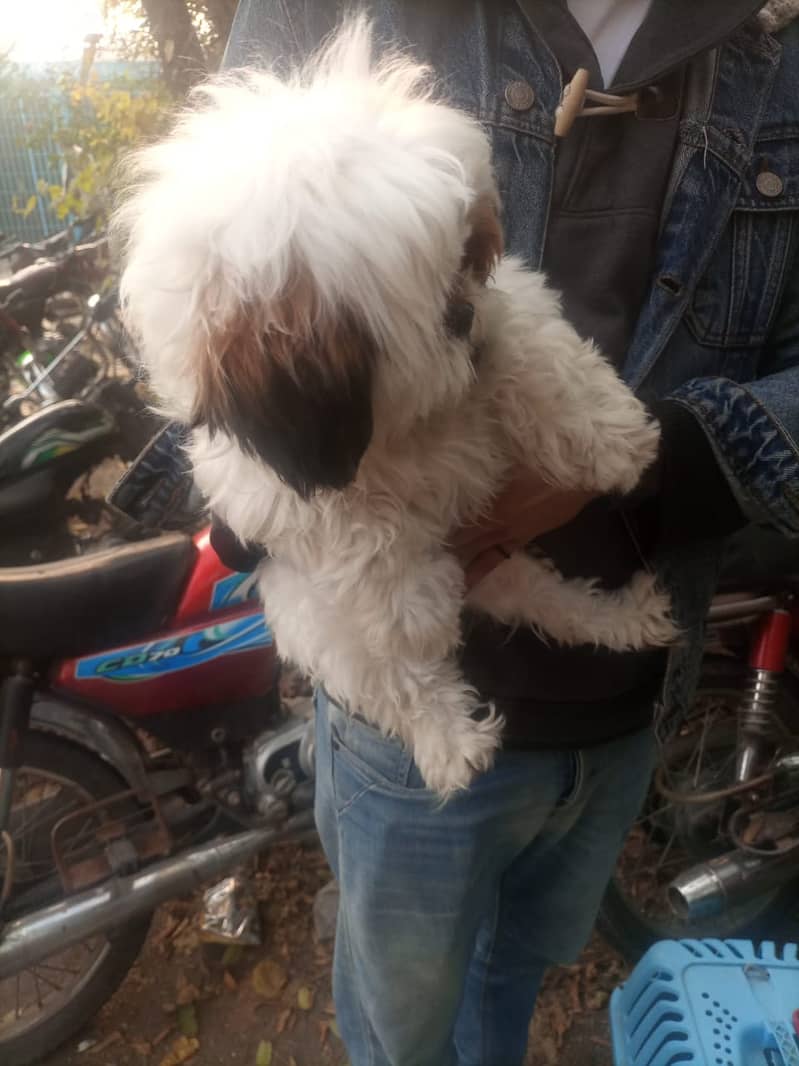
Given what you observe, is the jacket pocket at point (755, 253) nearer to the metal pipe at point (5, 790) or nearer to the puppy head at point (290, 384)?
the puppy head at point (290, 384)

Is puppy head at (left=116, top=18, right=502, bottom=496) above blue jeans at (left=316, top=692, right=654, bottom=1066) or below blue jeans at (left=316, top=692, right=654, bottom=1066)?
above

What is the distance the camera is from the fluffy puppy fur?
3.33 feet

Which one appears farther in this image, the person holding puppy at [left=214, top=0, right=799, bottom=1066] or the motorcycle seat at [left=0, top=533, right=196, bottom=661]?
the motorcycle seat at [left=0, top=533, right=196, bottom=661]

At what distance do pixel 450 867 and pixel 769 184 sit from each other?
1178 millimetres

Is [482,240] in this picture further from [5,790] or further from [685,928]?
[685,928]

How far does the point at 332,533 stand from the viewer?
4.25ft

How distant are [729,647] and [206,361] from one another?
5.88 ft

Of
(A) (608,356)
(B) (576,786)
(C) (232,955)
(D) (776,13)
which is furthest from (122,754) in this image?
(D) (776,13)

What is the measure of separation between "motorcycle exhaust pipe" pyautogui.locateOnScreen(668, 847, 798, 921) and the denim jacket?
4.74 ft

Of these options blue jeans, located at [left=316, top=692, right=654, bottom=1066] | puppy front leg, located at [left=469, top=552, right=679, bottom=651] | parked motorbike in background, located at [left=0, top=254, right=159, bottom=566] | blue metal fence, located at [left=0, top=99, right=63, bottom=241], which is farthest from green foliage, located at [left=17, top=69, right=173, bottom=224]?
blue jeans, located at [left=316, top=692, right=654, bottom=1066]

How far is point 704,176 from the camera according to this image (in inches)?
46.8

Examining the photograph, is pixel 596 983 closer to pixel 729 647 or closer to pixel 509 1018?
pixel 509 1018

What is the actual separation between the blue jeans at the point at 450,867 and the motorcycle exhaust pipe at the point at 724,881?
0.72 metres

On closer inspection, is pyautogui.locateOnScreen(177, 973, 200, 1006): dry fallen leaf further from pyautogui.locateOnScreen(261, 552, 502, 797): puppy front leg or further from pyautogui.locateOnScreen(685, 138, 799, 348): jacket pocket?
pyautogui.locateOnScreen(685, 138, 799, 348): jacket pocket
